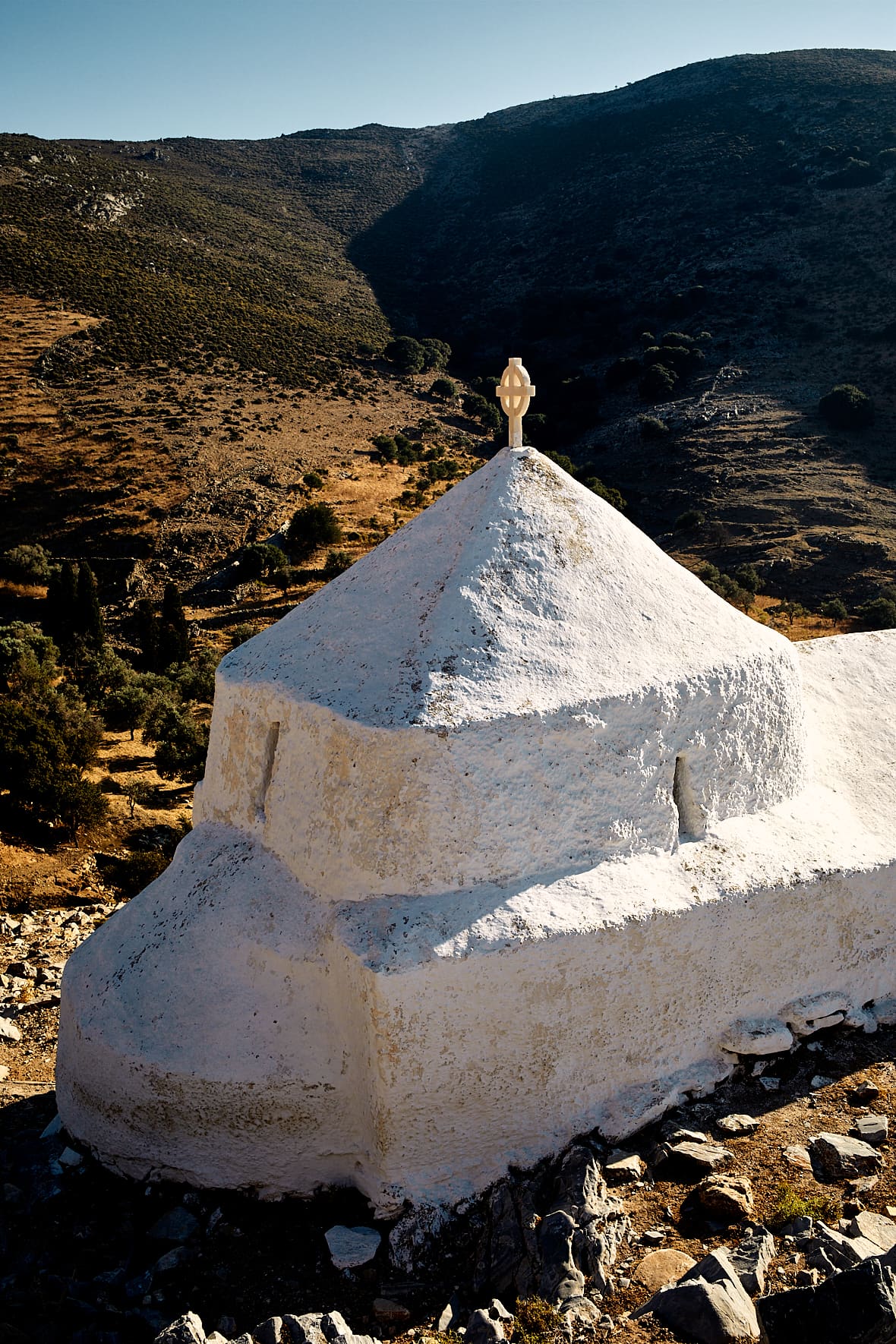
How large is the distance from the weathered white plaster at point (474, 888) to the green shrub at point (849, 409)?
1309 inches

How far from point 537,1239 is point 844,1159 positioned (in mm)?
2004

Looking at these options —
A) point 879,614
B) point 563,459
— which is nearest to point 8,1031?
point 879,614

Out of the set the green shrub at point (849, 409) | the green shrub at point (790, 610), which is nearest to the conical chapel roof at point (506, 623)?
the green shrub at point (790, 610)

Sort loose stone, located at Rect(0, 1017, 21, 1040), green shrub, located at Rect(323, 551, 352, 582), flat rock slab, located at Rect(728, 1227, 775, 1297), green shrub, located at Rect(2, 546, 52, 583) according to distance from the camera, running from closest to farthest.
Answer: flat rock slab, located at Rect(728, 1227, 775, 1297) → loose stone, located at Rect(0, 1017, 21, 1040) → green shrub, located at Rect(2, 546, 52, 583) → green shrub, located at Rect(323, 551, 352, 582)

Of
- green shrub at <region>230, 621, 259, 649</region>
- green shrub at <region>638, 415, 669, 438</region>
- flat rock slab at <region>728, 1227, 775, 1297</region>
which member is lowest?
green shrub at <region>230, 621, 259, 649</region>

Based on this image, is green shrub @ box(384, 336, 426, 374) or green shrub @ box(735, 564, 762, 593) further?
green shrub @ box(384, 336, 426, 374)

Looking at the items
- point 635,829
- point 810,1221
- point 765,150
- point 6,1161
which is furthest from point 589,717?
point 765,150

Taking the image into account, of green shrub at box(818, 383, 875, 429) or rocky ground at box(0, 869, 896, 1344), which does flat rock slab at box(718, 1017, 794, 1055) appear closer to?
rocky ground at box(0, 869, 896, 1344)

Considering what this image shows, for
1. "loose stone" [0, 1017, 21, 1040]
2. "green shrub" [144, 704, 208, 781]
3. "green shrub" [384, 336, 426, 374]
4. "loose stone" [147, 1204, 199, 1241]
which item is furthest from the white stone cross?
"green shrub" [384, 336, 426, 374]

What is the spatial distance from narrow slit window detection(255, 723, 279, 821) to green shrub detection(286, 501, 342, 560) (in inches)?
876

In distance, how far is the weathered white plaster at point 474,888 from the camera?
5965 mm

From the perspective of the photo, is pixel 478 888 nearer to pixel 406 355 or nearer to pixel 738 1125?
pixel 738 1125

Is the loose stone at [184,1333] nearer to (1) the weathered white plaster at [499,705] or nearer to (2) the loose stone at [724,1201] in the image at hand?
(1) the weathered white plaster at [499,705]

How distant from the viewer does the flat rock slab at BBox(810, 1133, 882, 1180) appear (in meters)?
6.02
